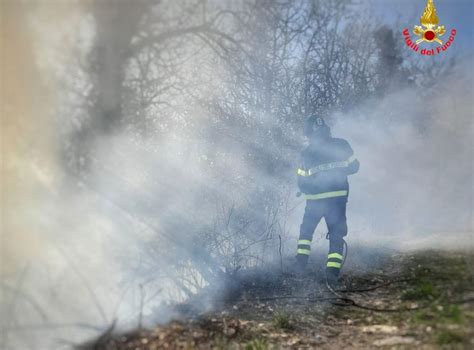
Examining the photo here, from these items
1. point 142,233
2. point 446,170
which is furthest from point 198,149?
point 446,170

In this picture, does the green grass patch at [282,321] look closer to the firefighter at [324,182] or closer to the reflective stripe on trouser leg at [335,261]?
the reflective stripe on trouser leg at [335,261]

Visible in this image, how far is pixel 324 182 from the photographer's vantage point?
520cm

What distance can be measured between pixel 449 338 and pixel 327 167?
2.80 m

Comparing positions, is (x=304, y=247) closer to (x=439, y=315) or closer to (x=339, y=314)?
(x=339, y=314)

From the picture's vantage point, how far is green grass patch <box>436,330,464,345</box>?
8.75 feet

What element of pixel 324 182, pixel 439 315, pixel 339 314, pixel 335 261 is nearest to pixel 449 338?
pixel 439 315

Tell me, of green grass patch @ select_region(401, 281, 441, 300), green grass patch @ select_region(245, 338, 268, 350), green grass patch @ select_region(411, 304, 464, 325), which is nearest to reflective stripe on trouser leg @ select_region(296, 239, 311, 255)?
green grass patch @ select_region(401, 281, 441, 300)

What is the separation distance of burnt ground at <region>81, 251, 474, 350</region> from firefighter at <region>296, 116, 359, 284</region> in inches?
24.6

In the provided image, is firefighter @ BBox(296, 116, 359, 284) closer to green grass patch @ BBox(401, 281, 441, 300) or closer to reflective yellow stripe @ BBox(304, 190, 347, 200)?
reflective yellow stripe @ BBox(304, 190, 347, 200)

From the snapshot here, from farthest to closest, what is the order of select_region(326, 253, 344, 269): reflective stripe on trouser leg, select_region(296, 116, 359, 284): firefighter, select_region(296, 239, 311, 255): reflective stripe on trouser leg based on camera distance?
select_region(296, 239, 311, 255): reflective stripe on trouser leg, select_region(296, 116, 359, 284): firefighter, select_region(326, 253, 344, 269): reflective stripe on trouser leg

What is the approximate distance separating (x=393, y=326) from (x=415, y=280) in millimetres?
1263

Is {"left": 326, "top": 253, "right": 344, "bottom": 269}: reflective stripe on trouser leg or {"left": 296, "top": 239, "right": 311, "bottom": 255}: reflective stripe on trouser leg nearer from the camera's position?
{"left": 326, "top": 253, "right": 344, "bottom": 269}: reflective stripe on trouser leg

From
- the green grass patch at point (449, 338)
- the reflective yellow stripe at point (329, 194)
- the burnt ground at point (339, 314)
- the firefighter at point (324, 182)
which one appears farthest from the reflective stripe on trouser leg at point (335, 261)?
the green grass patch at point (449, 338)

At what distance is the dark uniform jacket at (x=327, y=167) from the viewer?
16.8 feet
